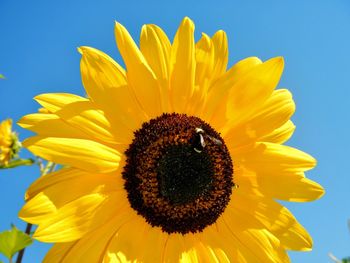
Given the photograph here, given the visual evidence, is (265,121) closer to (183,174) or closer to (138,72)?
(183,174)

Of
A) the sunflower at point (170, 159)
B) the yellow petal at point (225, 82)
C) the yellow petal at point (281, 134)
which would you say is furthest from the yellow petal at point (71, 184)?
the yellow petal at point (281, 134)

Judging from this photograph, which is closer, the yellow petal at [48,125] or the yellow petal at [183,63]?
the yellow petal at [48,125]

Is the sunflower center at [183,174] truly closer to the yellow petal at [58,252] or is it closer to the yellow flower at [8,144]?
the yellow petal at [58,252]

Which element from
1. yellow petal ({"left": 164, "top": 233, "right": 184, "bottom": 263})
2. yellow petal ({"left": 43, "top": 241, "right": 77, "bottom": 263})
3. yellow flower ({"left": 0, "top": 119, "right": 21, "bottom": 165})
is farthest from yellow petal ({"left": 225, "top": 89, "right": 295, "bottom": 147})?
yellow flower ({"left": 0, "top": 119, "right": 21, "bottom": 165})

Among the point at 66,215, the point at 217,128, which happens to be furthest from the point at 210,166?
the point at 66,215

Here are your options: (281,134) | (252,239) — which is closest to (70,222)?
(252,239)

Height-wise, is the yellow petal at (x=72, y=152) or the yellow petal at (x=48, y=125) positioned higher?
the yellow petal at (x=48, y=125)

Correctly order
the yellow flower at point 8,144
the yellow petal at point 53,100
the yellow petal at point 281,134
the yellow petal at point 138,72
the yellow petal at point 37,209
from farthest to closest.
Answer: the yellow flower at point 8,144 < the yellow petal at point 281,134 < the yellow petal at point 138,72 < the yellow petal at point 53,100 < the yellow petal at point 37,209
